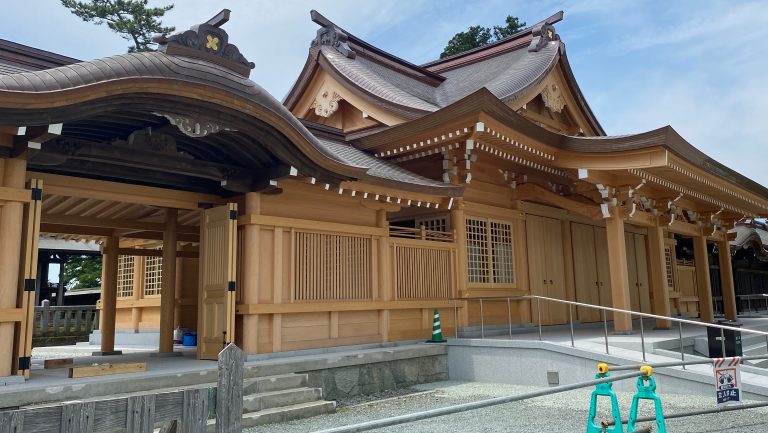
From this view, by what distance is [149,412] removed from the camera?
2855 millimetres

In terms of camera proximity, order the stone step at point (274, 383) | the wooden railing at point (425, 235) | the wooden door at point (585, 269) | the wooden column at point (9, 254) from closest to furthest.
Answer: the wooden column at point (9, 254), the stone step at point (274, 383), the wooden railing at point (425, 235), the wooden door at point (585, 269)

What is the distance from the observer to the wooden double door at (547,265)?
1241 cm

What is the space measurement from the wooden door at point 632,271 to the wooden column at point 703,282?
1.47 meters

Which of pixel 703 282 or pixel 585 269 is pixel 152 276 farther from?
pixel 703 282

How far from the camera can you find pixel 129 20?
25609 millimetres

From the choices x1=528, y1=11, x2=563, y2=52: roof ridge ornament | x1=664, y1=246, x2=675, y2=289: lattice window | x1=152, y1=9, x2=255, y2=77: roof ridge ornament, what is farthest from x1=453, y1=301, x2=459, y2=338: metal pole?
x1=664, y1=246, x2=675, y2=289: lattice window

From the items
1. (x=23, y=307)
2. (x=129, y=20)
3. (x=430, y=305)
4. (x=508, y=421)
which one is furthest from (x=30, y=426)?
(x=129, y=20)

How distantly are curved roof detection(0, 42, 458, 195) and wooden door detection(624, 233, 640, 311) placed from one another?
36.1 ft

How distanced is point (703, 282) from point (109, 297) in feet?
45.0

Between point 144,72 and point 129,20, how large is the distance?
73.9 feet

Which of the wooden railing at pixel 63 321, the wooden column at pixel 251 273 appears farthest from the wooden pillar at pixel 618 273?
the wooden railing at pixel 63 321

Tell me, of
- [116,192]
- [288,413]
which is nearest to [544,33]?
[116,192]

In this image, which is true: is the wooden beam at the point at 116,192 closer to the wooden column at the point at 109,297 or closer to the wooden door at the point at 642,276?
the wooden column at the point at 109,297

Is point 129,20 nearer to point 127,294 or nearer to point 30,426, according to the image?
point 127,294
